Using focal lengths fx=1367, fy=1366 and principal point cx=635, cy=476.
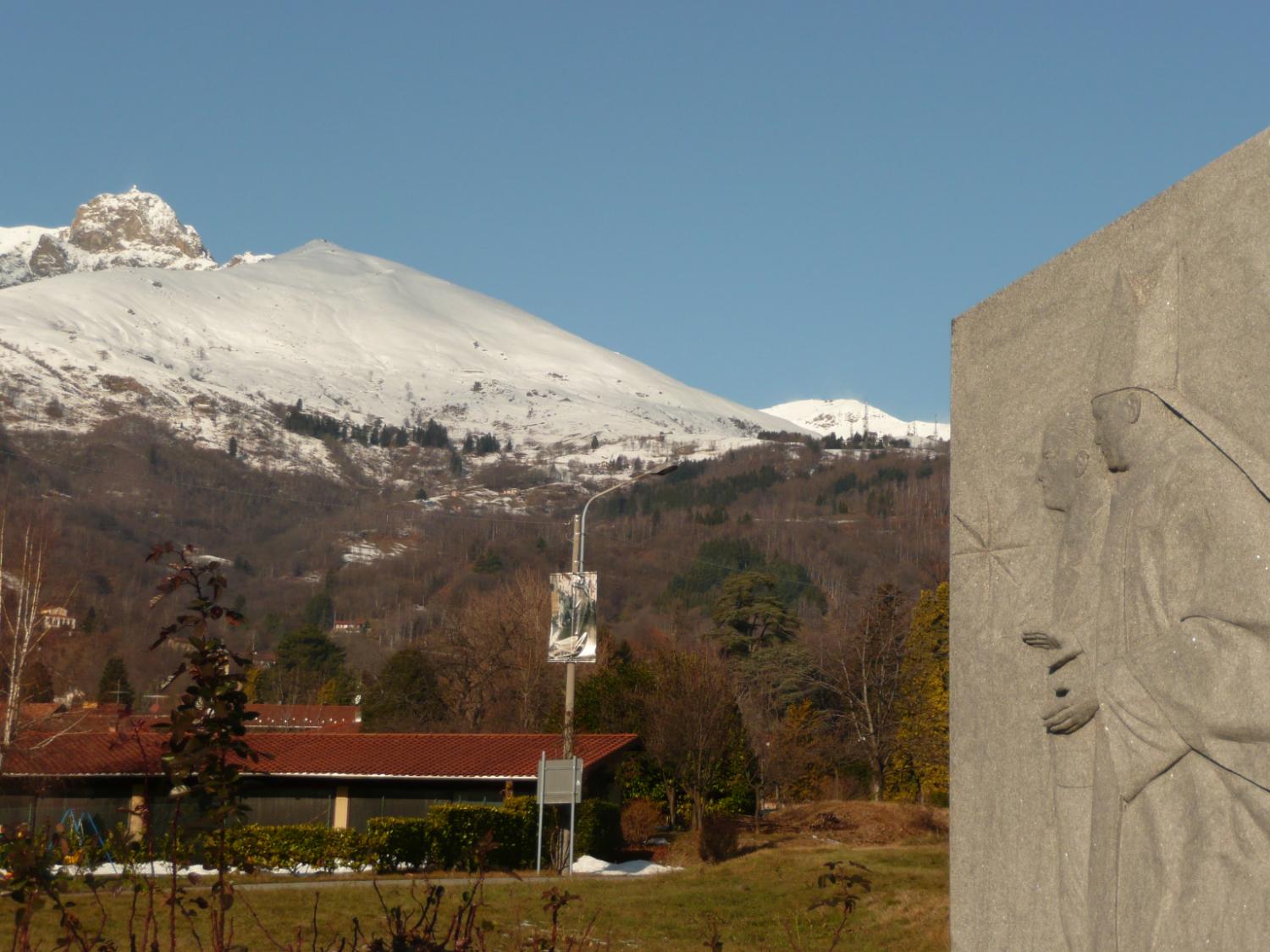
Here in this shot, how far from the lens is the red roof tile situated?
3009 cm

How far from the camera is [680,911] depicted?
17.6 meters

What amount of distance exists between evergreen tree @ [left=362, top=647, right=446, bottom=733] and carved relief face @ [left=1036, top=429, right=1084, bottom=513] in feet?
169

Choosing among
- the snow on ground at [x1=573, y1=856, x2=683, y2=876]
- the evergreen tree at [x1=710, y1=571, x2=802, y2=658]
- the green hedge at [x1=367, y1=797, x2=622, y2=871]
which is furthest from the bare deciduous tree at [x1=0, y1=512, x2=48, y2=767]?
the evergreen tree at [x1=710, y1=571, x2=802, y2=658]

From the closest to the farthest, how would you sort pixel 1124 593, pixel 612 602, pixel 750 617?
pixel 1124 593 < pixel 750 617 < pixel 612 602

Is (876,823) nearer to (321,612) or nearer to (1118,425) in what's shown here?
(1118,425)

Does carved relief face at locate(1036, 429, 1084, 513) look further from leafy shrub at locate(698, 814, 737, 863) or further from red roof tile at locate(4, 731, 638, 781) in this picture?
red roof tile at locate(4, 731, 638, 781)

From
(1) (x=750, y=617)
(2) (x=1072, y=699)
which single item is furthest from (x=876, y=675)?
(2) (x=1072, y=699)

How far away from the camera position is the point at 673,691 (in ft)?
115

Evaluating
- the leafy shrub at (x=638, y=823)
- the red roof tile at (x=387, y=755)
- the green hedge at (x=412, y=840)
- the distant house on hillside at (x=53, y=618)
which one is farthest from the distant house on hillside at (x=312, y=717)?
the green hedge at (x=412, y=840)

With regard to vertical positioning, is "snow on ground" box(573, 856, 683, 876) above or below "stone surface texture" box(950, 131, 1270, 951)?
below

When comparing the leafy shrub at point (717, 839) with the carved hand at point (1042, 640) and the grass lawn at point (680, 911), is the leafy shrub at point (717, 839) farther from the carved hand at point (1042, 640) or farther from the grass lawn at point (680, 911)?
the carved hand at point (1042, 640)

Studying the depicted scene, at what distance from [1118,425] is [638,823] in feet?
95.5

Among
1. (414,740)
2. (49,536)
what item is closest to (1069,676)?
(414,740)

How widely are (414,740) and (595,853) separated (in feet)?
21.8
